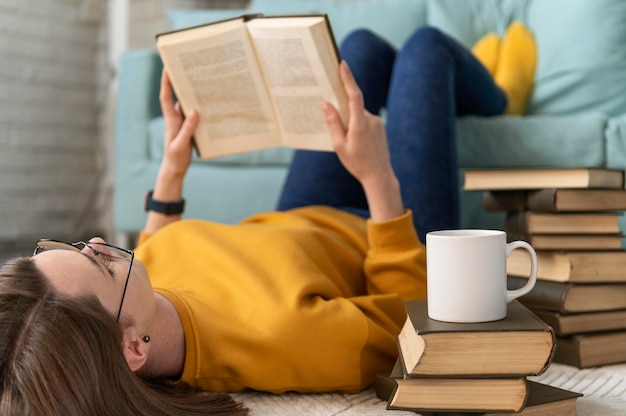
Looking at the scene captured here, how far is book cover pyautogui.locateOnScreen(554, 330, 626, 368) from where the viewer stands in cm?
119

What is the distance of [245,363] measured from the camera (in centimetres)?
99

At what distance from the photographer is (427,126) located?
1.51m

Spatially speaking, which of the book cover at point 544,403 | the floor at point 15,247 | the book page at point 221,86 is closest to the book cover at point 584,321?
the book cover at point 544,403

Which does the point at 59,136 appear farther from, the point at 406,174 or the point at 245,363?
the point at 245,363

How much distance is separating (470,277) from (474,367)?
104 mm

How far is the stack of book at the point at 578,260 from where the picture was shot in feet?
3.90

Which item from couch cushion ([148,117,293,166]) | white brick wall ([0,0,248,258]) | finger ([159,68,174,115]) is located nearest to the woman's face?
finger ([159,68,174,115])

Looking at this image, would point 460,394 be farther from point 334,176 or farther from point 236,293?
point 334,176

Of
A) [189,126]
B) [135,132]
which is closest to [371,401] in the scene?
[189,126]

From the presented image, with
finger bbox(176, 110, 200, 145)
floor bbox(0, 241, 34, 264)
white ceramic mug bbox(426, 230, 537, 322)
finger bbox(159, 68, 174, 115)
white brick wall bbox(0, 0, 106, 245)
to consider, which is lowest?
floor bbox(0, 241, 34, 264)

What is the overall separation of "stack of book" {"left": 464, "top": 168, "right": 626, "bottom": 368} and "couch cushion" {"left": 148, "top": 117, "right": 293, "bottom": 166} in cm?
119

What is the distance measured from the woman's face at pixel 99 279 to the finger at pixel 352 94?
480mm

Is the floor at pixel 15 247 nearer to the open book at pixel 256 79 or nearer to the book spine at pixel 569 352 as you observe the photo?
the open book at pixel 256 79

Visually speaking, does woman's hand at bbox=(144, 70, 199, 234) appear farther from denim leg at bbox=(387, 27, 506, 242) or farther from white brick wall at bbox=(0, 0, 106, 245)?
white brick wall at bbox=(0, 0, 106, 245)
